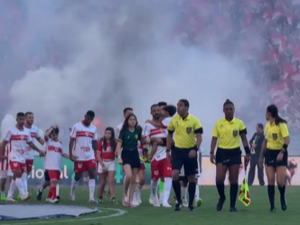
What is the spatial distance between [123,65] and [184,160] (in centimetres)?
2501

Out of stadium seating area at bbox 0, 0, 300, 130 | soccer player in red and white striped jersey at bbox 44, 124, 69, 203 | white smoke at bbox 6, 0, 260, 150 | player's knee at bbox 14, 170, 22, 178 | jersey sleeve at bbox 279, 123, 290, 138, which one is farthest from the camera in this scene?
stadium seating area at bbox 0, 0, 300, 130

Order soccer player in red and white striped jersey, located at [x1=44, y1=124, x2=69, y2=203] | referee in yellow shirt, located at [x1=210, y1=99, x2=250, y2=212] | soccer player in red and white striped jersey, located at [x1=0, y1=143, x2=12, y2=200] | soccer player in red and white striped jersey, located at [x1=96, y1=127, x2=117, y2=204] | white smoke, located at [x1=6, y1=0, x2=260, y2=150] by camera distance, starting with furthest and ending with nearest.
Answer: white smoke, located at [x1=6, y1=0, x2=260, y2=150]
soccer player in red and white striped jersey, located at [x1=0, y1=143, x2=12, y2=200]
soccer player in red and white striped jersey, located at [x1=44, y1=124, x2=69, y2=203]
soccer player in red and white striped jersey, located at [x1=96, y1=127, x2=117, y2=204]
referee in yellow shirt, located at [x1=210, y1=99, x2=250, y2=212]

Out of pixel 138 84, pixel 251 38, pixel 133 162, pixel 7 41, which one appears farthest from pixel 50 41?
pixel 133 162

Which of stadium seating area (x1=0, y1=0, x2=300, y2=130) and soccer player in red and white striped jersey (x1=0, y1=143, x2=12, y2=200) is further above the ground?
stadium seating area (x1=0, y1=0, x2=300, y2=130)

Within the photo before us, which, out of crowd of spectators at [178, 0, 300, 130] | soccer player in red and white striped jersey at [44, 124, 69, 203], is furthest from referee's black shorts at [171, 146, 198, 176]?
crowd of spectators at [178, 0, 300, 130]

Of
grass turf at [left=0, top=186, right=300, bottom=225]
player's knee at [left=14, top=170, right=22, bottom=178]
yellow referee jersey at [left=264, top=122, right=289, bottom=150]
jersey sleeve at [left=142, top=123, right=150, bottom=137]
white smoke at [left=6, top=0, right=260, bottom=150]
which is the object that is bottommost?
grass turf at [left=0, top=186, right=300, bottom=225]

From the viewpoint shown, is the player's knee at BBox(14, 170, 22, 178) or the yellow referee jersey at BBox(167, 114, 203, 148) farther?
the player's knee at BBox(14, 170, 22, 178)

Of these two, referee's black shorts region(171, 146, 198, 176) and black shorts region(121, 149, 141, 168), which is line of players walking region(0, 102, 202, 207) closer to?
black shorts region(121, 149, 141, 168)

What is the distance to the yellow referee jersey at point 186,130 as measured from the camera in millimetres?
14148

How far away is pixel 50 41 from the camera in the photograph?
38500 mm

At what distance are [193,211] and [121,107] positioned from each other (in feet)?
77.3

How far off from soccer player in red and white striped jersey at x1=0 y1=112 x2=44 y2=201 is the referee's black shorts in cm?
446

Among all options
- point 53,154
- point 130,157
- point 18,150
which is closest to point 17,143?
point 18,150

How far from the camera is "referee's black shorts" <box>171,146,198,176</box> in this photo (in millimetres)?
14158
